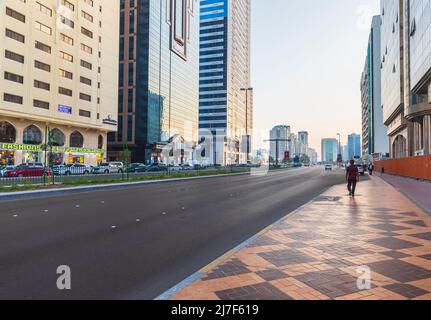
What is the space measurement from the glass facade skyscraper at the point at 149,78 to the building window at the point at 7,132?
90.1ft

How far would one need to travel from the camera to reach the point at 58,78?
51562 millimetres

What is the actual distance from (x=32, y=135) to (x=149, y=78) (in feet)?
124

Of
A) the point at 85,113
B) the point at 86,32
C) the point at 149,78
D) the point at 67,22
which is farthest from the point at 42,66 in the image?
the point at 149,78

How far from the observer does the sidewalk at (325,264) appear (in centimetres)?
391

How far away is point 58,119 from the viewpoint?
50.8 metres

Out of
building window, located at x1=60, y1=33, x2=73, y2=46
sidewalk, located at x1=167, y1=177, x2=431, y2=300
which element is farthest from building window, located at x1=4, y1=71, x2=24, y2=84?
sidewalk, located at x1=167, y1=177, x2=431, y2=300

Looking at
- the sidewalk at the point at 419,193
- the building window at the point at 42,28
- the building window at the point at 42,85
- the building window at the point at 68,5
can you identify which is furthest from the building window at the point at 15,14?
the sidewalk at the point at 419,193

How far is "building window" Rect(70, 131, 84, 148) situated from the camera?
5539cm

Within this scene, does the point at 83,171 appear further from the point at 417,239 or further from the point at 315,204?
the point at 417,239

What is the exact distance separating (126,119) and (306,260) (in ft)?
257

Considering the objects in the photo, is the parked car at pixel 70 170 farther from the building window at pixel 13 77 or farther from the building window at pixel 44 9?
the building window at pixel 44 9

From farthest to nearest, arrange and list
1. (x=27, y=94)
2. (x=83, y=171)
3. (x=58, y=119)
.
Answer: (x=58, y=119)
(x=27, y=94)
(x=83, y=171)

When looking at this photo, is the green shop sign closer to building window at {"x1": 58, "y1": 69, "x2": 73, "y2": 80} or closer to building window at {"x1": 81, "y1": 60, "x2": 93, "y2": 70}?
building window at {"x1": 58, "y1": 69, "x2": 73, "y2": 80}

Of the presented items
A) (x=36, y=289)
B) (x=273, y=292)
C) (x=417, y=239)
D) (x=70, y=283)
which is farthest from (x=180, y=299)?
(x=417, y=239)
